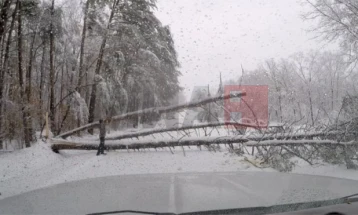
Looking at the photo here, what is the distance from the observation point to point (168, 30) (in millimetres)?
10070

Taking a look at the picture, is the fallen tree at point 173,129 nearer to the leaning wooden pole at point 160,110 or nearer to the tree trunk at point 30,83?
the leaning wooden pole at point 160,110

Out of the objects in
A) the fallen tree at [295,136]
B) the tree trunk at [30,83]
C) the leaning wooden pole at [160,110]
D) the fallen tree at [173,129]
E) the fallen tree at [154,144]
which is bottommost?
the fallen tree at [154,144]

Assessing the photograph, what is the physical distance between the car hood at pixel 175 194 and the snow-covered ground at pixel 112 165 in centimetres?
417

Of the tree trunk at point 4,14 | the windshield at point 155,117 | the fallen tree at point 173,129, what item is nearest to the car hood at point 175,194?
the windshield at point 155,117

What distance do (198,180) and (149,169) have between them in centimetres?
452

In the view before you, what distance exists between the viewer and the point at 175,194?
2400 millimetres

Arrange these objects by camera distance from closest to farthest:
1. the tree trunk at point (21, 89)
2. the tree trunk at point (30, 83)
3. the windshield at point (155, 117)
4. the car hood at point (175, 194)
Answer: the car hood at point (175, 194)
the windshield at point (155, 117)
the tree trunk at point (21, 89)
the tree trunk at point (30, 83)

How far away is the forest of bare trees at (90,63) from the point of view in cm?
1037

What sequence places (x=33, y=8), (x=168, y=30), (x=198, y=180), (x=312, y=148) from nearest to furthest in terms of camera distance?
(x=198, y=180)
(x=312, y=148)
(x=168, y=30)
(x=33, y=8)

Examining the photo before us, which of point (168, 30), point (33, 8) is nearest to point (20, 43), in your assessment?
point (33, 8)

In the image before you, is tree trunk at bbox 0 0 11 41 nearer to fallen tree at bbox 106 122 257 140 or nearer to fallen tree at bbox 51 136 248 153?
fallen tree at bbox 51 136 248 153

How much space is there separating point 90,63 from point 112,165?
6.73 meters

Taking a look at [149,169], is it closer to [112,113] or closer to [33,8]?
[112,113]

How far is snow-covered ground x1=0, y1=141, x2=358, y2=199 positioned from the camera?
698 cm
